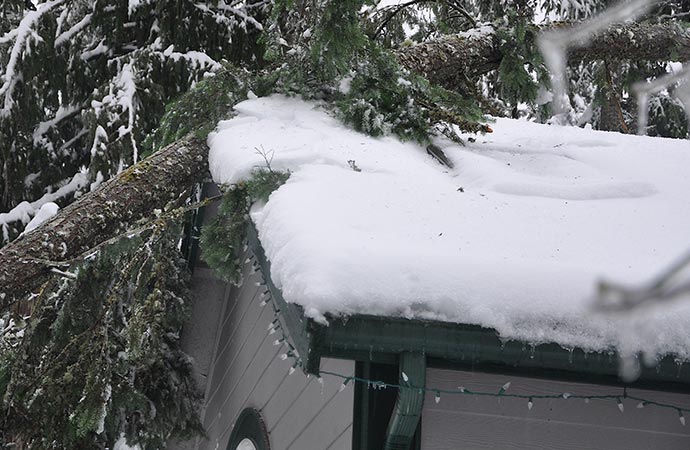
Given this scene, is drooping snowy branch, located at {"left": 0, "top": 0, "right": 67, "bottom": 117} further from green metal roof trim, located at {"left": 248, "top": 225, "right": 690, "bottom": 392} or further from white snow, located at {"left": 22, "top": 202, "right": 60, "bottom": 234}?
green metal roof trim, located at {"left": 248, "top": 225, "right": 690, "bottom": 392}

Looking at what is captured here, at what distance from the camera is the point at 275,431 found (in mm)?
3984

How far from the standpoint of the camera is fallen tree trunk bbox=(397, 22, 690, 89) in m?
5.50

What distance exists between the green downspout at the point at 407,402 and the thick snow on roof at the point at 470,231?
0.17 metres

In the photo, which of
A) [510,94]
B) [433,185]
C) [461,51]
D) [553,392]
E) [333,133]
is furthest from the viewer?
[510,94]

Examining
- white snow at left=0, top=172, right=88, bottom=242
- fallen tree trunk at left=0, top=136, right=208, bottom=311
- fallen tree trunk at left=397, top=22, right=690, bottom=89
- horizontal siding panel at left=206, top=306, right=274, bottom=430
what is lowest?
white snow at left=0, top=172, right=88, bottom=242

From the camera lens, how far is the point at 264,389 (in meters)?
4.29

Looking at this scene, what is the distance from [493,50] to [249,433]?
3306 millimetres

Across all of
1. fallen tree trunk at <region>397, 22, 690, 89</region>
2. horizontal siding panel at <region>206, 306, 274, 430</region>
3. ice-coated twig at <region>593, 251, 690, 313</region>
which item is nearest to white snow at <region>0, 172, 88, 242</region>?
horizontal siding panel at <region>206, 306, 274, 430</region>

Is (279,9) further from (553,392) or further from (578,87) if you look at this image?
(578,87)

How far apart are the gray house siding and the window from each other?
45 millimetres

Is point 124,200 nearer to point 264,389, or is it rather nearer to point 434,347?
point 264,389

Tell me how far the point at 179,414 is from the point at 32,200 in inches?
218

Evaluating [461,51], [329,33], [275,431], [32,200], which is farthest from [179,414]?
[32,200]

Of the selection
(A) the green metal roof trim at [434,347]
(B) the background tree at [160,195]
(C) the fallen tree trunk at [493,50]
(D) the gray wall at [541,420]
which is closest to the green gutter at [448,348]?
(A) the green metal roof trim at [434,347]
